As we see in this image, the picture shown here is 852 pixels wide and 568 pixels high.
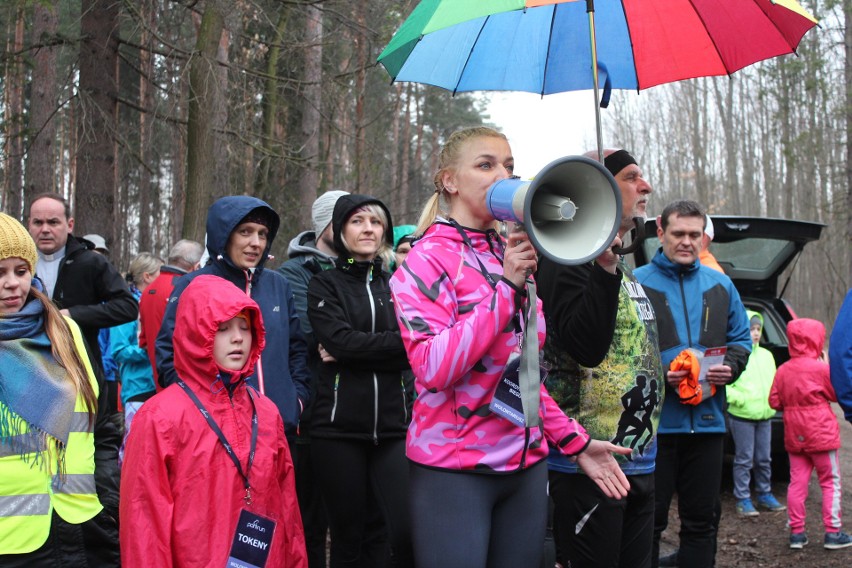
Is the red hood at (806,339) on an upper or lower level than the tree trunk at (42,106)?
lower

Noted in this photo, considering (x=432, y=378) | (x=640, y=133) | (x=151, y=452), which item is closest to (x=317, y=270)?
(x=151, y=452)

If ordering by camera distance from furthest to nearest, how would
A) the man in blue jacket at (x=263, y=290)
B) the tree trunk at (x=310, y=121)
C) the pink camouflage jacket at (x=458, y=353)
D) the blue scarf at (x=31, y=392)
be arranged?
1. the tree trunk at (x=310, y=121)
2. the man in blue jacket at (x=263, y=290)
3. the blue scarf at (x=31, y=392)
4. the pink camouflage jacket at (x=458, y=353)

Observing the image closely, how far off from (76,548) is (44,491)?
0.83ft

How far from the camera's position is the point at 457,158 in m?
2.93

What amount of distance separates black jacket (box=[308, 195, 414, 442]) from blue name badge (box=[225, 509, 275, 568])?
967 mm

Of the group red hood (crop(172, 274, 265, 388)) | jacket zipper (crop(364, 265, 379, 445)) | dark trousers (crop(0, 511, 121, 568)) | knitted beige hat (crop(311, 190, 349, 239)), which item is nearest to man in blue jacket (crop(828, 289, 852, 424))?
jacket zipper (crop(364, 265, 379, 445))

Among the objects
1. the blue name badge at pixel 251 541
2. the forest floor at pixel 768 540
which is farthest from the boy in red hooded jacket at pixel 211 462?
the forest floor at pixel 768 540

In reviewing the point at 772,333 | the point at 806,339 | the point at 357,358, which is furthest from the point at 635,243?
the point at 772,333

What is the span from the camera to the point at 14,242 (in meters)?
3.28

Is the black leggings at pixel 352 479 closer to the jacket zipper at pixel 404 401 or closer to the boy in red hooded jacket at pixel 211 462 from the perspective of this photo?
the jacket zipper at pixel 404 401

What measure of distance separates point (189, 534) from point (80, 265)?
2.87 meters

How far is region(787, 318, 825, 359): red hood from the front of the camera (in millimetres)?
6852

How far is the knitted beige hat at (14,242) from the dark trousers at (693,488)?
3262 mm

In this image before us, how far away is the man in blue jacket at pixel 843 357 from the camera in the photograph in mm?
3725
